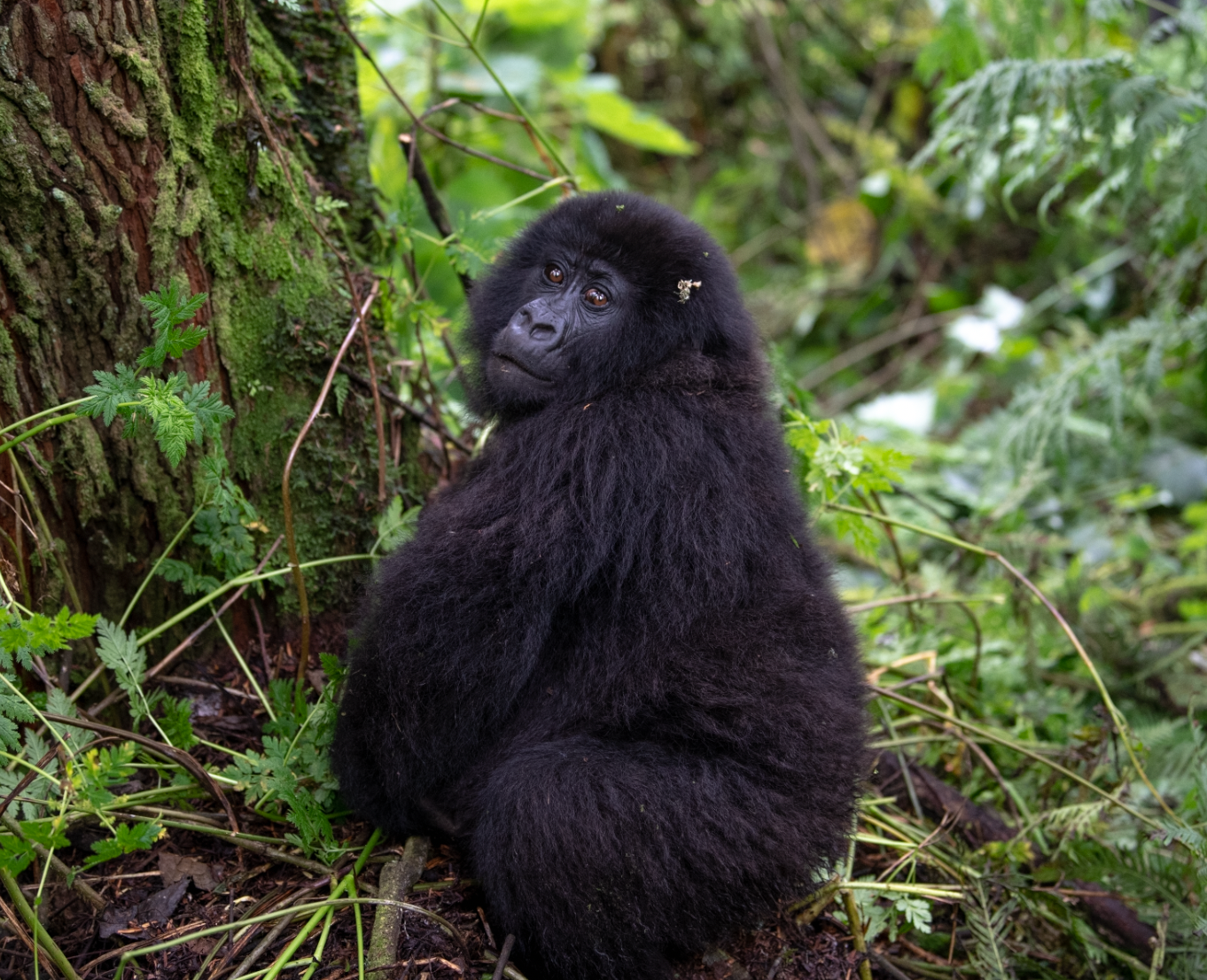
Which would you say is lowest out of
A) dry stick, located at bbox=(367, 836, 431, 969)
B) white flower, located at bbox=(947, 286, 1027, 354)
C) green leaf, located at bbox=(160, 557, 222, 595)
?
white flower, located at bbox=(947, 286, 1027, 354)

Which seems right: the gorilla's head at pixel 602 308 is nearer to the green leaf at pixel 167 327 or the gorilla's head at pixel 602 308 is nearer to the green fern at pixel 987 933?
the green leaf at pixel 167 327

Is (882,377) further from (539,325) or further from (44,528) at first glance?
(44,528)

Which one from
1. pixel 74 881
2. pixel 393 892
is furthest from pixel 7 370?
pixel 393 892

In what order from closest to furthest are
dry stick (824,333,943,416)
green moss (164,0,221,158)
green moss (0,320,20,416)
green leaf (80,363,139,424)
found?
green leaf (80,363,139,424), green moss (0,320,20,416), green moss (164,0,221,158), dry stick (824,333,943,416)

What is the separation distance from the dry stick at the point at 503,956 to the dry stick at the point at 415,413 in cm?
138

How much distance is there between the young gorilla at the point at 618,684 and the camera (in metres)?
1.91

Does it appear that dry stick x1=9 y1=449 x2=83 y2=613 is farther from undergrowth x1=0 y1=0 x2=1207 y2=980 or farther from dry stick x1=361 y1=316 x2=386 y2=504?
Answer: dry stick x1=361 y1=316 x2=386 y2=504

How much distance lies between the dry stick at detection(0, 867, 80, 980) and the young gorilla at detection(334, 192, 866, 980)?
24.0 inches

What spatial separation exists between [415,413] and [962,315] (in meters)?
5.33

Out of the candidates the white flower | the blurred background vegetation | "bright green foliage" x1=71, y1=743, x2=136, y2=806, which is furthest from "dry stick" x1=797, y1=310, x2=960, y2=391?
"bright green foliage" x1=71, y1=743, x2=136, y2=806

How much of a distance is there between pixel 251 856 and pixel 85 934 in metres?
0.33

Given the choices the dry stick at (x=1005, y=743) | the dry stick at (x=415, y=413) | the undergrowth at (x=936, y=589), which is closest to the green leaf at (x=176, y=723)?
the undergrowth at (x=936, y=589)

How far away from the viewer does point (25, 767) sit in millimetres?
1856

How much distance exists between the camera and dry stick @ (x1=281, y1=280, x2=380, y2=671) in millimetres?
2145
